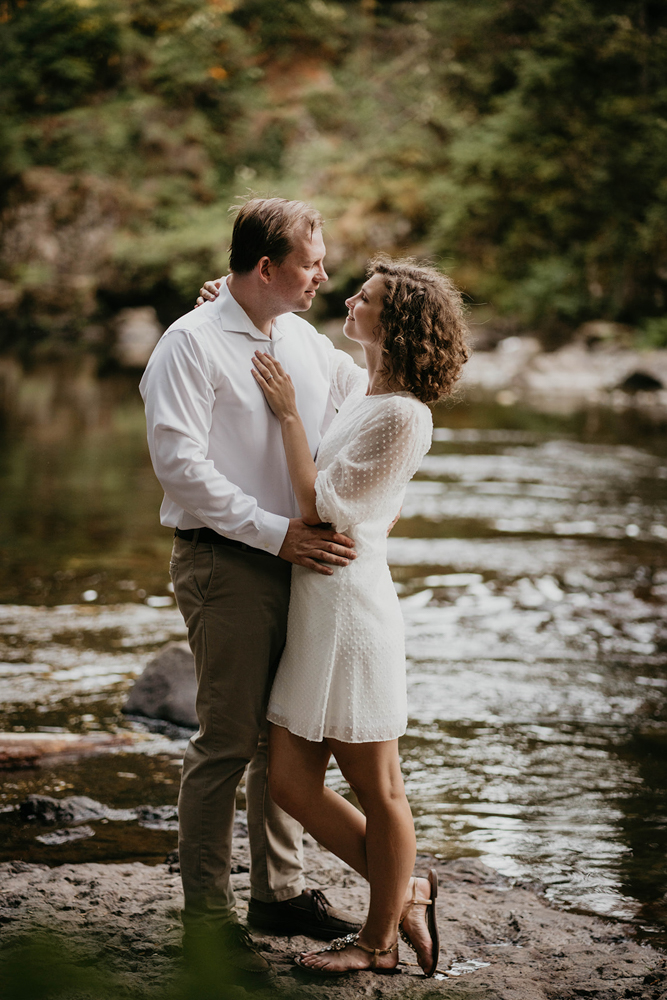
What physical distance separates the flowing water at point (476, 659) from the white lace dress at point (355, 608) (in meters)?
1.12

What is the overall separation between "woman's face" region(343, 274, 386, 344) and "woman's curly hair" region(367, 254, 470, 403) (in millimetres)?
17

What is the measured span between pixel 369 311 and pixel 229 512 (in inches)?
24.3

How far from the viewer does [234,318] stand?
2.48m

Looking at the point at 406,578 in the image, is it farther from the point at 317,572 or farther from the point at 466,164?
the point at 466,164

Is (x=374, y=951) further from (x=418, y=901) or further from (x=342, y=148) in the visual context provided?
(x=342, y=148)

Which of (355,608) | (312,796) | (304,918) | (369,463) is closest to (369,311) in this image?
(369,463)

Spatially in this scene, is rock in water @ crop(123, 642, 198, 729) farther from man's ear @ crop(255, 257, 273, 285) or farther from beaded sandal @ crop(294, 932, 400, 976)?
man's ear @ crop(255, 257, 273, 285)

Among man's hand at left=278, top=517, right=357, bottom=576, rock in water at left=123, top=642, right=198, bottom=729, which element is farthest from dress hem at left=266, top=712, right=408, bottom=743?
rock in water at left=123, top=642, right=198, bottom=729

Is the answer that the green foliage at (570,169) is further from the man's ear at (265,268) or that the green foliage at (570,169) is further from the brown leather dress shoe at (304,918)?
the brown leather dress shoe at (304,918)

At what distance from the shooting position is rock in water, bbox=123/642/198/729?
14.1 ft

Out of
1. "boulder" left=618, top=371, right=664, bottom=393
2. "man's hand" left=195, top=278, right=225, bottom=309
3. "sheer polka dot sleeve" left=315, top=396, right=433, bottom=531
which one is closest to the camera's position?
"sheer polka dot sleeve" left=315, top=396, right=433, bottom=531

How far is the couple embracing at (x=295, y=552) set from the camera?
2336 mm

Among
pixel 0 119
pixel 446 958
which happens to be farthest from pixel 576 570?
pixel 0 119

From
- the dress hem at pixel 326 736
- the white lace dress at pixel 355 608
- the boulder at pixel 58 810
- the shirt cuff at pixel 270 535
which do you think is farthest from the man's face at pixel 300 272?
the boulder at pixel 58 810
